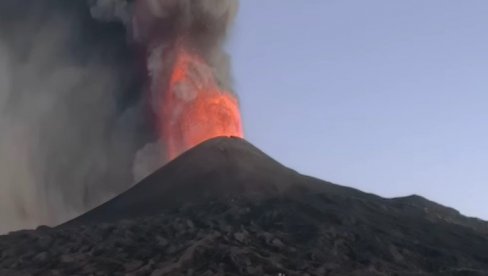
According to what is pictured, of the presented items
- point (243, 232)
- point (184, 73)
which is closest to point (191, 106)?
point (184, 73)

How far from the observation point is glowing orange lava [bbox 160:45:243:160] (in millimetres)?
106938

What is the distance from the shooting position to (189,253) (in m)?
71.2

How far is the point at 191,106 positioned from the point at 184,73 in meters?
4.39

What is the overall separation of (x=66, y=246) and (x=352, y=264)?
2643 cm

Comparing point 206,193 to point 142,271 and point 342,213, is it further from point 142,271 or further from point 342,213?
point 142,271

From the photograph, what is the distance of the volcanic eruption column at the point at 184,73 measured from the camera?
107 m

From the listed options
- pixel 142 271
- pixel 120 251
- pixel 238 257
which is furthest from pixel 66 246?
pixel 238 257

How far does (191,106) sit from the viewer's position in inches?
4218

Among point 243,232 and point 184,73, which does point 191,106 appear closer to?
point 184,73

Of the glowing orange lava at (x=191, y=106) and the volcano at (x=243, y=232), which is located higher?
the glowing orange lava at (x=191, y=106)

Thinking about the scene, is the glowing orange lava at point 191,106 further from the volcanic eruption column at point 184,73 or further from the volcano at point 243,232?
the volcano at point 243,232

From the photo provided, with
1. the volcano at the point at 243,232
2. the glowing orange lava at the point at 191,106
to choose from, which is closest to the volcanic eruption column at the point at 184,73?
the glowing orange lava at the point at 191,106

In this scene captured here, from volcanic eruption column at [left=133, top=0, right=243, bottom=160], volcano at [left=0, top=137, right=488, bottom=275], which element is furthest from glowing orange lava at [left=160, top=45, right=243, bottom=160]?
volcano at [left=0, top=137, right=488, bottom=275]

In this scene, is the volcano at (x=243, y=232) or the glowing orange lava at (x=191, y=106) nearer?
the volcano at (x=243, y=232)
